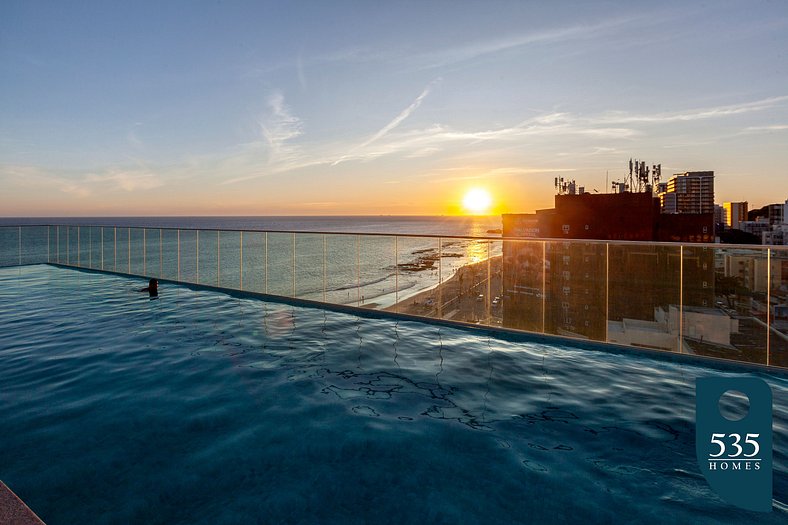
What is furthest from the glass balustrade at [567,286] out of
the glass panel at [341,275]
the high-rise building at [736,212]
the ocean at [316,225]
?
the high-rise building at [736,212]

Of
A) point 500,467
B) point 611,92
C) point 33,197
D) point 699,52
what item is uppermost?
point 699,52

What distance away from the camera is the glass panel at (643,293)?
36406 mm

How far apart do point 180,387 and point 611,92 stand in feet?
49.2

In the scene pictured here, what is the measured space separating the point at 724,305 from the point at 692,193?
21479 millimetres

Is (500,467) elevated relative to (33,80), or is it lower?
lower

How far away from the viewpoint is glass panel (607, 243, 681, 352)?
36406 mm

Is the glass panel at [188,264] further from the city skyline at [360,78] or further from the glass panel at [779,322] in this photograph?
the glass panel at [779,322]

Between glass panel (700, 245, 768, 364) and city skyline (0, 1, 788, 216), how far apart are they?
20925 mm

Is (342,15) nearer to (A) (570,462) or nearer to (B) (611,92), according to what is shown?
(A) (570,462)

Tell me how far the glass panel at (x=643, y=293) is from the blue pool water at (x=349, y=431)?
34543mm

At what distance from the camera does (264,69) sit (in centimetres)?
1009

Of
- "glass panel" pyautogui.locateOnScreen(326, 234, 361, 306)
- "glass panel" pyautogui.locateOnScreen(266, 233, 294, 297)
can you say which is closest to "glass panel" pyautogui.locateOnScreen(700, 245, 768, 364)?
"glass panel" pyautogui.locateOnScreen(326, 234, 361, 306)

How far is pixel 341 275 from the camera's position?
133 feet

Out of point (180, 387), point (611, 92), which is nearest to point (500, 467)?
point (180, 387)
